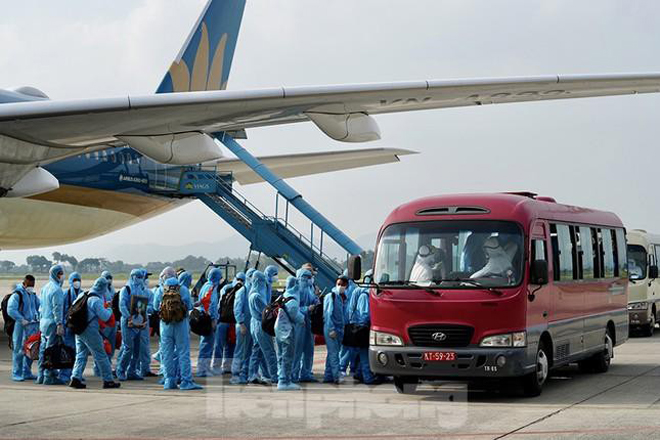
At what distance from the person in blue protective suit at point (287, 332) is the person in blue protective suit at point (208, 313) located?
6.25 feet

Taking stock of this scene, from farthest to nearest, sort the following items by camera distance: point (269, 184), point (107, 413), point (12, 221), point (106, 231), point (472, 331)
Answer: point (106, 231)
point (269, 184)
point (12, 221)
point (472, 331)
point (107, 413)

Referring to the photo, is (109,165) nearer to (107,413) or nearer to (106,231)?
(106,231)

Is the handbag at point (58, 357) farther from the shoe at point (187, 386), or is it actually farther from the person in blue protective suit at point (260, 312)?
the person in blue protective suit at point (260, 312)

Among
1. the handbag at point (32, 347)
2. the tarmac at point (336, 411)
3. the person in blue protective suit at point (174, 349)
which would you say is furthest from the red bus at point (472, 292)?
the handbag at point (32, 347)

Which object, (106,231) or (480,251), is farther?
(106,231)

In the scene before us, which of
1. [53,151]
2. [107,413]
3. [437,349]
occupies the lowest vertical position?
[107,413]

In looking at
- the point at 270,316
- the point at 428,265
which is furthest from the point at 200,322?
the point at 428,265

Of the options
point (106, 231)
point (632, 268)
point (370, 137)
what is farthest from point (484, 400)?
point (106, 231)

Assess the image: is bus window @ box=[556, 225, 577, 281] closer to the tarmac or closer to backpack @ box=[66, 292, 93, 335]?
the tarmac

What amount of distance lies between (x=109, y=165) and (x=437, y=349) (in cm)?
1464

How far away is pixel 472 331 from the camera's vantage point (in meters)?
11.1

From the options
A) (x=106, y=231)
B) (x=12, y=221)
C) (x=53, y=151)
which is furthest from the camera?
(x=106, y=231)

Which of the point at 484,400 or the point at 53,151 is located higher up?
the point at 53,151

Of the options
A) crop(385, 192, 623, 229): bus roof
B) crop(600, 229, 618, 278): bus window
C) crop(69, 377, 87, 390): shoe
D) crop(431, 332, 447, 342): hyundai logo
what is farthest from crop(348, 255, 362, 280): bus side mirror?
crop(600, 229, 618, 278): bus window
